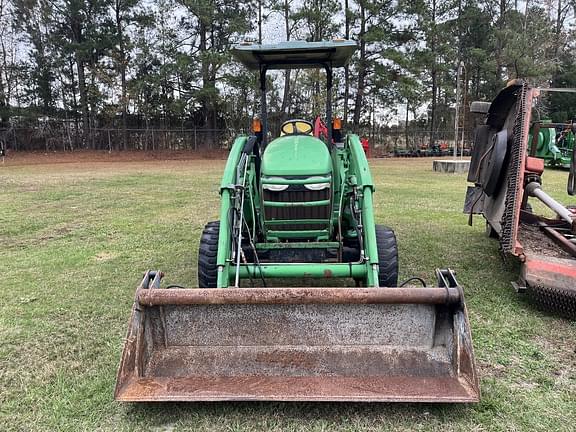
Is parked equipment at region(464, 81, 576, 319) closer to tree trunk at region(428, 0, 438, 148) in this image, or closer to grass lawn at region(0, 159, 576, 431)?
grass lawn at region(0, 159, 576, 431)

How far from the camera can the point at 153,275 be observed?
120 inches

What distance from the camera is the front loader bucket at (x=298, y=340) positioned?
8.60 ft

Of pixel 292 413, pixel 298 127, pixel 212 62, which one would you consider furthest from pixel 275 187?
pixel 212 62

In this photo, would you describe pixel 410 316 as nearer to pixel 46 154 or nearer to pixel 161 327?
pixel 161 327

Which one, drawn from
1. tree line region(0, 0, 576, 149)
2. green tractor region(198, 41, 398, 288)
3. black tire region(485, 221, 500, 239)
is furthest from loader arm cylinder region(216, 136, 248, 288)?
tree line region(0, 0, 576, 149)

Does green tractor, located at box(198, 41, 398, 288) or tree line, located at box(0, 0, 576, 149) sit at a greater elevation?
tree line, located at box(0, 0, 576, 149)

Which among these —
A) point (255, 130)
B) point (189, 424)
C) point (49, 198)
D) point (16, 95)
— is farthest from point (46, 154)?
point (189, 424)

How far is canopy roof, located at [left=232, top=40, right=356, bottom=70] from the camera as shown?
4094 millimetres

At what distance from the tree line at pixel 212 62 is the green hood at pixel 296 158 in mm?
22741

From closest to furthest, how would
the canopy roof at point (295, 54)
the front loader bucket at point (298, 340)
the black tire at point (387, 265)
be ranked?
the front loader bucket at point (298, 340) → the black tire at point (387, 265) → the canopy roof at point (295, 54)

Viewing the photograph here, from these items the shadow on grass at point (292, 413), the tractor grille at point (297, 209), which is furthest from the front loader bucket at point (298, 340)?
the tractor grille at point (297, 209)

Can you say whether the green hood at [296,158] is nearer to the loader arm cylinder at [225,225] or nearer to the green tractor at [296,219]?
the green tractor at [296,219]

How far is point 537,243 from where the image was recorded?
192 inches

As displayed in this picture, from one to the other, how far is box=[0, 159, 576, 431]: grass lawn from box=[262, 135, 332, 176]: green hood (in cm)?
154
